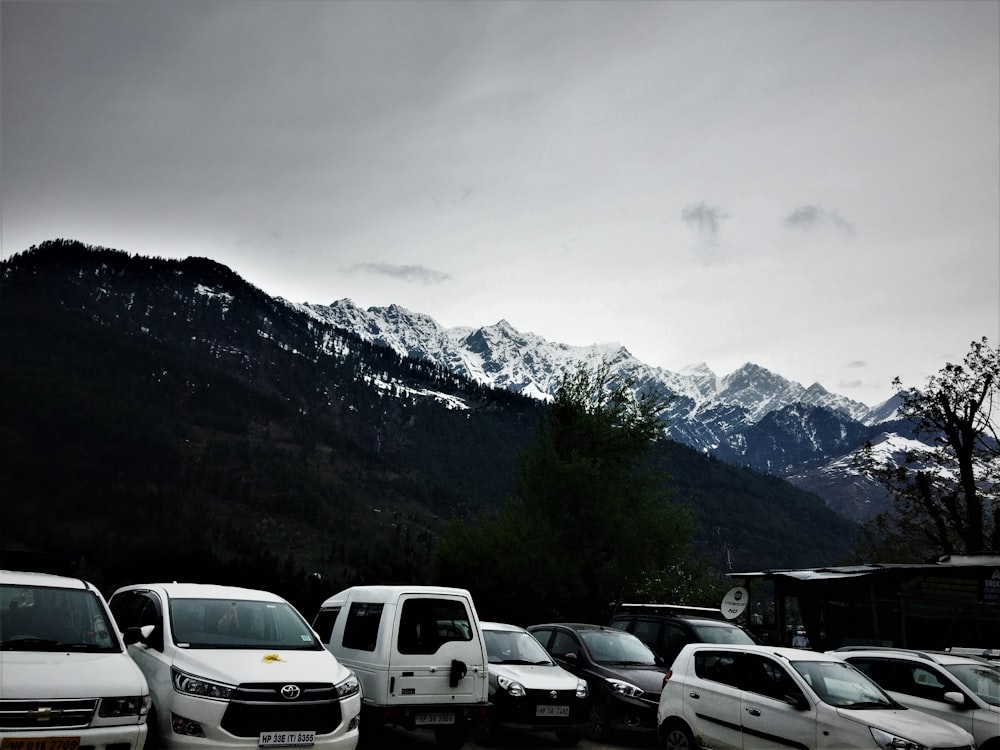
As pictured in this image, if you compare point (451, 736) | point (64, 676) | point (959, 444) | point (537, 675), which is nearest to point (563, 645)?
point (537, 675)

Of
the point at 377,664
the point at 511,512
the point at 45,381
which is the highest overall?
the point at 45,381

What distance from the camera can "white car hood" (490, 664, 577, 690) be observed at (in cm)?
1161

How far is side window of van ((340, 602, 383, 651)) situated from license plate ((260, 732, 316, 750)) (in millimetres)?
2419

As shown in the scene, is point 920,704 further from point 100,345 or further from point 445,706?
point 100,345

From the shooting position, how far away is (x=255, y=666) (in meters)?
8.38

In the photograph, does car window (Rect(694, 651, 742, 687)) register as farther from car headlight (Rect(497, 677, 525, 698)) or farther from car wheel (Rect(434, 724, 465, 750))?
car wheel (Rect(434, 724, 465, 750))

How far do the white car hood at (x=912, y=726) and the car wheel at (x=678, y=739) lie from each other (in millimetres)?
2187

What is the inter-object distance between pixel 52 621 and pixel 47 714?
4.60 feet

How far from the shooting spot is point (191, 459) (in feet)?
561

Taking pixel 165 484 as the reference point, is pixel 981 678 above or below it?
below

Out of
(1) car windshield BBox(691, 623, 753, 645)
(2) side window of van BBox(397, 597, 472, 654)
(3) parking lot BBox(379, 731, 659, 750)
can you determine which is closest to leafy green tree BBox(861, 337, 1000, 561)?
(1) car windshield BBox(691, 623, 753, 645)

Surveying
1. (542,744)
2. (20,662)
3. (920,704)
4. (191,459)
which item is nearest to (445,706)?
(542,744)

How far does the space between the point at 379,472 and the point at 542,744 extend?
188859 mm

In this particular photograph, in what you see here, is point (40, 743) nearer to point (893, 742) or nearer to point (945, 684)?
point (893, 742)
